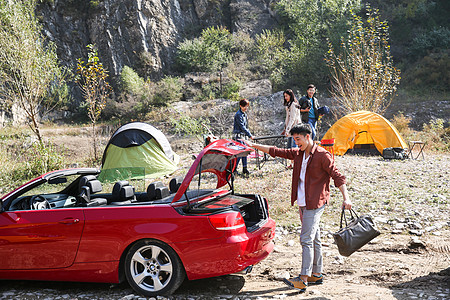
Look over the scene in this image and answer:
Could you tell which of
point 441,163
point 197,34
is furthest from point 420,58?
point 441,163

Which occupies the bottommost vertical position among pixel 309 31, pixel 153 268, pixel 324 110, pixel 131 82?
pixel 153 268

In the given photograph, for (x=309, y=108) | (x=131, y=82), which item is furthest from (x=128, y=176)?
(x=131, y=82)

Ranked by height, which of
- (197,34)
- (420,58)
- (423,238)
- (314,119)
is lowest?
(423,238)

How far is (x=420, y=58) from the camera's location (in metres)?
31.2

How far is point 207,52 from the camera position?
31656 mm

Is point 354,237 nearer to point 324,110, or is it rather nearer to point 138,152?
point 324,110

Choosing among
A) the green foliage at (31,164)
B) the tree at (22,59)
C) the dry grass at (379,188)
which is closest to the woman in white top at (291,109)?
the dry grass at (379,188)

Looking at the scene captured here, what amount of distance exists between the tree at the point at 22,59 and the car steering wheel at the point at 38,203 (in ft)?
34.3

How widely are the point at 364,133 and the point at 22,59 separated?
13.2 meters

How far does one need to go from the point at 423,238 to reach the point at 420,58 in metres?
30.4

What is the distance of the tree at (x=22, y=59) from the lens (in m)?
13.7

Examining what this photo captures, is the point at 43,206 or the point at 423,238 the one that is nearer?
the point at 43,206

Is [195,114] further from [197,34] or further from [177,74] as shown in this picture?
[197,34]

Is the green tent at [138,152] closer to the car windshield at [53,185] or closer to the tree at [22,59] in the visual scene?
the tree at [22,59]
